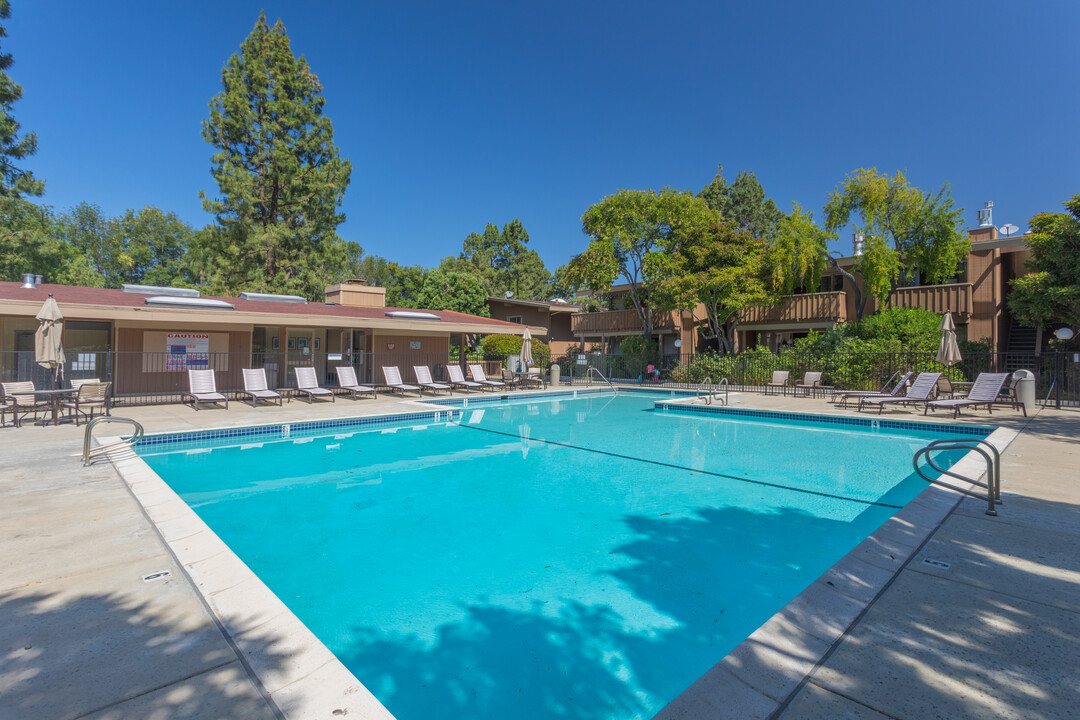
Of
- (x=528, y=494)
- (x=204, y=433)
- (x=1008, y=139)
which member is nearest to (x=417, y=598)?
(x=528, y=494)

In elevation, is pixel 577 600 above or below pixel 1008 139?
below

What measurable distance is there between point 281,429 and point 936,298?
71.6ft

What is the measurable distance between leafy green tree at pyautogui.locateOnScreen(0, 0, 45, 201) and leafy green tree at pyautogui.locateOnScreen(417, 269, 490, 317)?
19841 millimetres

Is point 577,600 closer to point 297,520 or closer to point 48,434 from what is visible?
point 297,520

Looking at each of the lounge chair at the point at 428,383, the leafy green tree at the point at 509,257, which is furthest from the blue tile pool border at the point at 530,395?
the leafy green tree at the point at 509,257

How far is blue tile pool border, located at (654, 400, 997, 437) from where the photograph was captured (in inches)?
389

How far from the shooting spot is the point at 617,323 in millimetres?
26156

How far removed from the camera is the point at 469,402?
1546cm

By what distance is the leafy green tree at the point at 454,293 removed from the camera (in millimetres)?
34094

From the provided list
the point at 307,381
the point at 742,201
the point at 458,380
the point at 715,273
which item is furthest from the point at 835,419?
the point at 742,201

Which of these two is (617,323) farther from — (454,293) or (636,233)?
(454,293)

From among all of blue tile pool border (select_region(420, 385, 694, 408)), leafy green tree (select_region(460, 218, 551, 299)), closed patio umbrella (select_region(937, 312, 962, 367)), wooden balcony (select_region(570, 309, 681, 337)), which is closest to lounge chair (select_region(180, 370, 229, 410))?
blue tile pool border (select_region(420, 385, 694, 408))

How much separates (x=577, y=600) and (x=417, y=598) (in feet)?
4.12

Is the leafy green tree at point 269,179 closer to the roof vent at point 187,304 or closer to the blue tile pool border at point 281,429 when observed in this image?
the roof vent at point 187,304
